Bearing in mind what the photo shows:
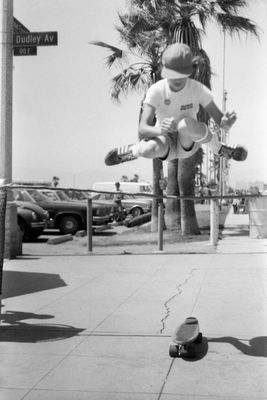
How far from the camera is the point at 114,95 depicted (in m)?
3.82

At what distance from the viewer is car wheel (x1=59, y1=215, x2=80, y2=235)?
52.9ft

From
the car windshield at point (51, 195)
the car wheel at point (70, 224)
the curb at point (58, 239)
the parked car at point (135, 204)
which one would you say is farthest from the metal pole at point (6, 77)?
the car windshield at point (51, 195)

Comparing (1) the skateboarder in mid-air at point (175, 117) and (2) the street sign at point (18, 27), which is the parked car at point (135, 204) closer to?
(2) the street sign at point (18, 27)

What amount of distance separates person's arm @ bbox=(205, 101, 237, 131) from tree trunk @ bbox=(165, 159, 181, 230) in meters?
1.46

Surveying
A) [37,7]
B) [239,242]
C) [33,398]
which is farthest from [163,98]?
[239,242]

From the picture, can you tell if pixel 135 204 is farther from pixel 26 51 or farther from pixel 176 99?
pixel 176 99

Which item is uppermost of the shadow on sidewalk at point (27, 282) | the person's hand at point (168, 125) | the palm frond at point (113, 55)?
the palm frond at point (113, 55)

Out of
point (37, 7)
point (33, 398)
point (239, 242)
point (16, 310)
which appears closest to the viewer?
point (33, 398)

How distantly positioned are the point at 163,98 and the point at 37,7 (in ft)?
4.09

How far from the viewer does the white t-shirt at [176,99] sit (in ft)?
12.0

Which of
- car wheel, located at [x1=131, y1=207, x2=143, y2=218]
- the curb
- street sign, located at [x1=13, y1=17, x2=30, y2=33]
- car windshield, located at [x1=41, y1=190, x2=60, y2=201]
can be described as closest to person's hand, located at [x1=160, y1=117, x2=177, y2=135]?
street sign, located at [x1=13, y1=17, x2=30, y2=33]

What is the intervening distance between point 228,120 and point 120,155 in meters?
0.67

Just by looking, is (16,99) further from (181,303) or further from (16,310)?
(181,303)

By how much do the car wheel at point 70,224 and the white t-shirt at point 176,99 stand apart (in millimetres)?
12559
